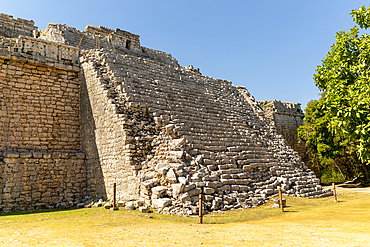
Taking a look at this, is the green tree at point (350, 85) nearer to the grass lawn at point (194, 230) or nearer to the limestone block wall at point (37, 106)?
the grass lawn at point (194, 230)

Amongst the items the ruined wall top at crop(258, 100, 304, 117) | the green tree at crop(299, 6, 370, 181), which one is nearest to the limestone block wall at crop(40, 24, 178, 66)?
the ruined wall top at crop(258, 100, 304, 117)

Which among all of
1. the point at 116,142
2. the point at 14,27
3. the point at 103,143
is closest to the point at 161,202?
the point at 116,142

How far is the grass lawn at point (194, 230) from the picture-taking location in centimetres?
452

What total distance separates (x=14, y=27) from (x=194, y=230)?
16.2 metres

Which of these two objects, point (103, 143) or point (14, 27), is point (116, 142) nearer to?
point (103, 143)

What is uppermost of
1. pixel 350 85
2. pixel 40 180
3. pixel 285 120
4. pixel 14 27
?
pixel 14 27

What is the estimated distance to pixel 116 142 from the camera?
9.40m

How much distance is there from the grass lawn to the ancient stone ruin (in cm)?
101

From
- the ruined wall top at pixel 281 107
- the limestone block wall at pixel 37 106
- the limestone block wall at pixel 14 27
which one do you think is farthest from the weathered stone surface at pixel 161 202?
the ruined wall top at pixel 281 107

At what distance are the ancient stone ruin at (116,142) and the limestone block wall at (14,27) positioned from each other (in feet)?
19.5

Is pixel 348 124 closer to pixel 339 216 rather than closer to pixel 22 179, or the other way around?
pixel 339 216

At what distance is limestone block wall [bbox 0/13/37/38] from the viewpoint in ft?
49.9

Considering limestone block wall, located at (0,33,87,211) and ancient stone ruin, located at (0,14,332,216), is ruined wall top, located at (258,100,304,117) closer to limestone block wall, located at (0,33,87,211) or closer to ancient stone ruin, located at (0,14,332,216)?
ancient stone ruin, located at (0,14,332,216)

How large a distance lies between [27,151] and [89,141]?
2116mm
